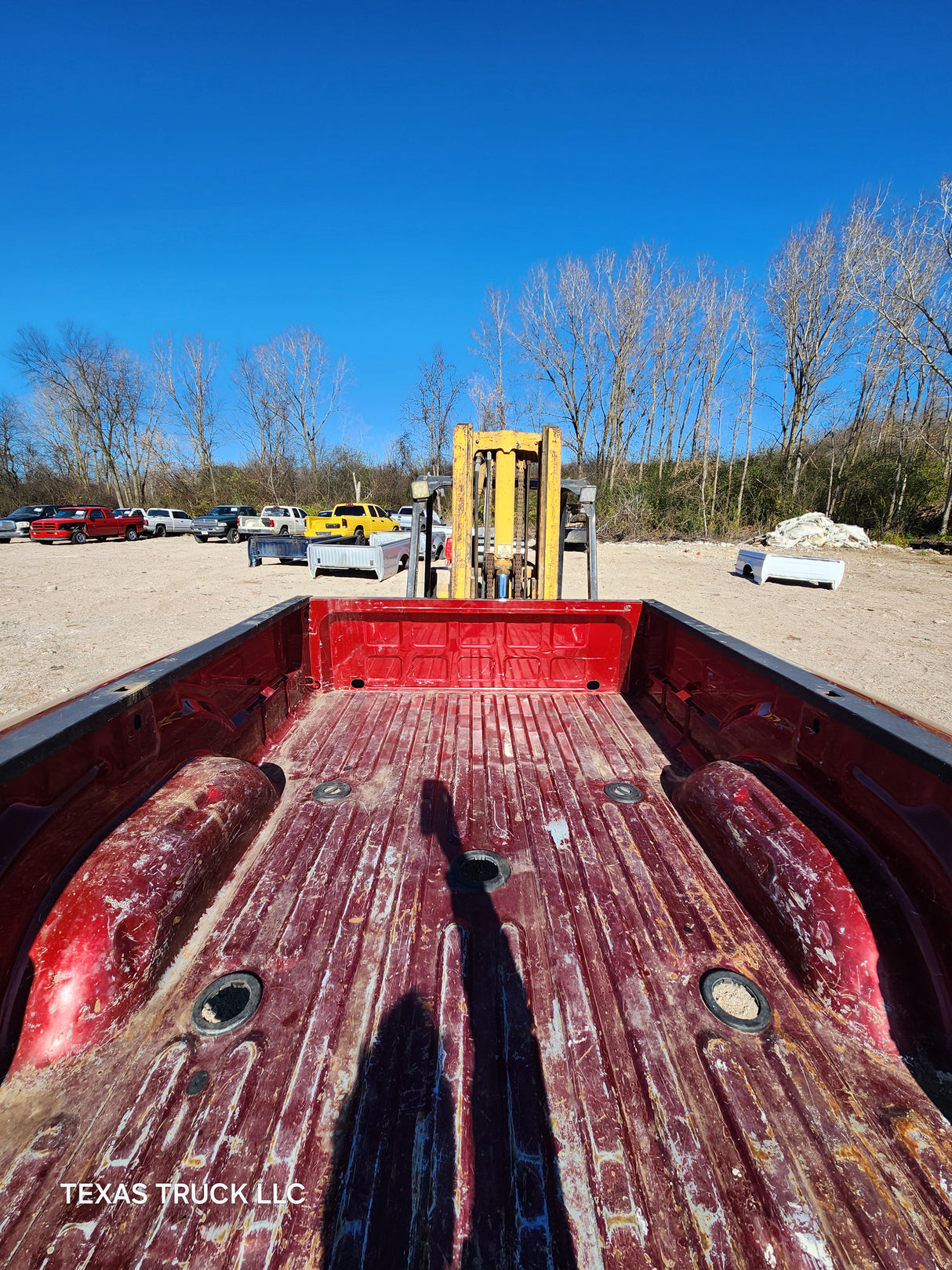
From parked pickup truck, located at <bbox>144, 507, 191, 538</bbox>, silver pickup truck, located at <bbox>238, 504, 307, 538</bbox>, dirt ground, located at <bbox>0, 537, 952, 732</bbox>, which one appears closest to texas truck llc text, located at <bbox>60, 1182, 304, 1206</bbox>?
dirt ground, located at <bbox>0, 537, 952, 732</bbox>

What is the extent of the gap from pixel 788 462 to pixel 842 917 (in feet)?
95.8

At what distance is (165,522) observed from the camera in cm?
3030

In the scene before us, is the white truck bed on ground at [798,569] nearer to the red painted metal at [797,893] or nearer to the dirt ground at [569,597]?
the dirt ground at [569,597]

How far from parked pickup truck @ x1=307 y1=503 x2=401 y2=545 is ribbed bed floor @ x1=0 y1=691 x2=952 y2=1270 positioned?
18672 millimetres

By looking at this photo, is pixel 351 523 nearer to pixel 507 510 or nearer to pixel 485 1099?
pixel 507 510

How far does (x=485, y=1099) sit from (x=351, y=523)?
20716 mm

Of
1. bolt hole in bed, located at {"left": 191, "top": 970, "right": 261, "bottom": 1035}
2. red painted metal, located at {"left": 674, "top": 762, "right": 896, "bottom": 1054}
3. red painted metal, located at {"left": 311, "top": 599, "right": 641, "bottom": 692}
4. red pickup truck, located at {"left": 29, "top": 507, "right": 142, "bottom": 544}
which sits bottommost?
bolt hole in bed, located at {"left": 191, "top": 970, "right": 261, "bottom": 1035}

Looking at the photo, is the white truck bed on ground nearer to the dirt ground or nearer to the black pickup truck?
the dirt ground

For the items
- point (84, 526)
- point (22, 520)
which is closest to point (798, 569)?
point (84, 526)

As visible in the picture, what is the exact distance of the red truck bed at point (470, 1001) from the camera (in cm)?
120

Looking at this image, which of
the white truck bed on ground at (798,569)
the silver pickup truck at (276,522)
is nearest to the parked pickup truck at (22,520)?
the silver pickup truck at (276,522)

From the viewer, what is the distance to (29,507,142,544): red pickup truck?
24078 millimetres

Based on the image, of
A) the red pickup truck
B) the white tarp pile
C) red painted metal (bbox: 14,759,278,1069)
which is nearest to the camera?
red painted metal (bbox: 14,759,278,1069)

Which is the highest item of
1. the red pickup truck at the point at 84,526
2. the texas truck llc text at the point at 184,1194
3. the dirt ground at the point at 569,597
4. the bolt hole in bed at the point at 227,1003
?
the red pickup truck at the point at 84,526
